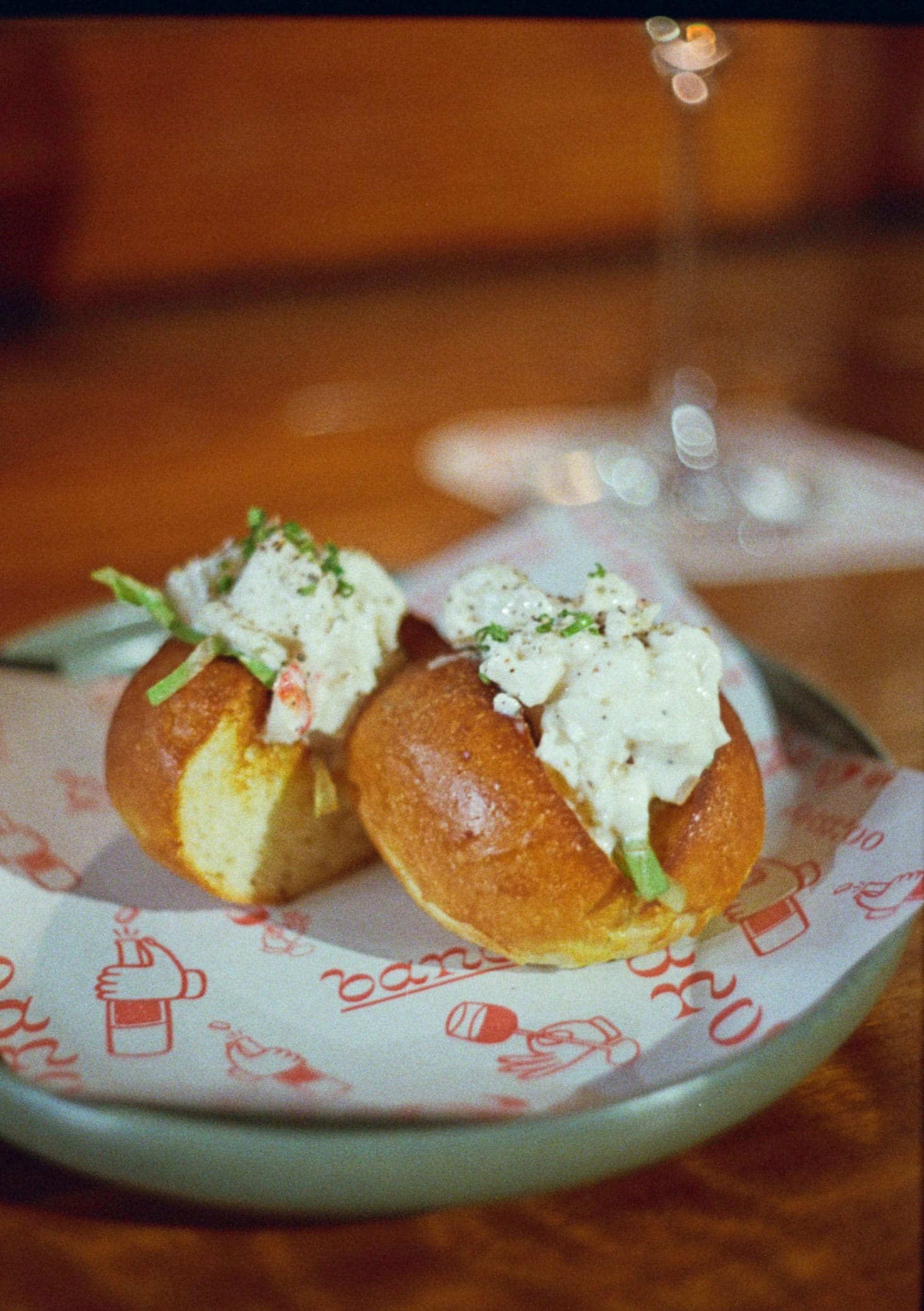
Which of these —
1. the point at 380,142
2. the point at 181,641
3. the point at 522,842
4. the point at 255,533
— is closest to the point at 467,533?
the point at 255,533

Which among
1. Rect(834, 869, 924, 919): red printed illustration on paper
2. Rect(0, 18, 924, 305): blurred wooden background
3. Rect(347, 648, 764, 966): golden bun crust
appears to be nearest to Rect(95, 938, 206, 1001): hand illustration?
Rect(347, 648, 764, 966): golden bun crust

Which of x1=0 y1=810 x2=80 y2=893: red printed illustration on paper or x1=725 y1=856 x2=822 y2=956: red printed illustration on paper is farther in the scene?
x1=0 y1=810 x2=80 y2=893: red printed illustration on paper

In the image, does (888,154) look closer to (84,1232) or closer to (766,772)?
(766,772)

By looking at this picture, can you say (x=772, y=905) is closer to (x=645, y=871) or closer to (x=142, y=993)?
(x=645, y=871)

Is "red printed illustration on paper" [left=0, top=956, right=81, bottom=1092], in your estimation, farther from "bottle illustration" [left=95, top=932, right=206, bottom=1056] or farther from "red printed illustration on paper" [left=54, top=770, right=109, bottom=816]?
"red printed illustration on paper" [left=54, top=770, right=109, bottom=816]

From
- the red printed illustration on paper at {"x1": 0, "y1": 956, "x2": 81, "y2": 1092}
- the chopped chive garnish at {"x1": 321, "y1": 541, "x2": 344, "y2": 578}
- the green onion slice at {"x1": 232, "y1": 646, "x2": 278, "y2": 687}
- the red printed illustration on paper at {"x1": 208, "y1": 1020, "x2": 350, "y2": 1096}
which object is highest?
the chopped chive garnish at {"x1": 321, "y1": 541, "x2": 344, "y2": 578}

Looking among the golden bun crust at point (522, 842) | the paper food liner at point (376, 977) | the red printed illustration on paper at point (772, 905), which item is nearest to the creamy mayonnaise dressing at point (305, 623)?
the golden bun crust at point (522, 842)

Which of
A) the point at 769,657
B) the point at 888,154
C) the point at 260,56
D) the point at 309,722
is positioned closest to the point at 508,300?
the point at 260,56
